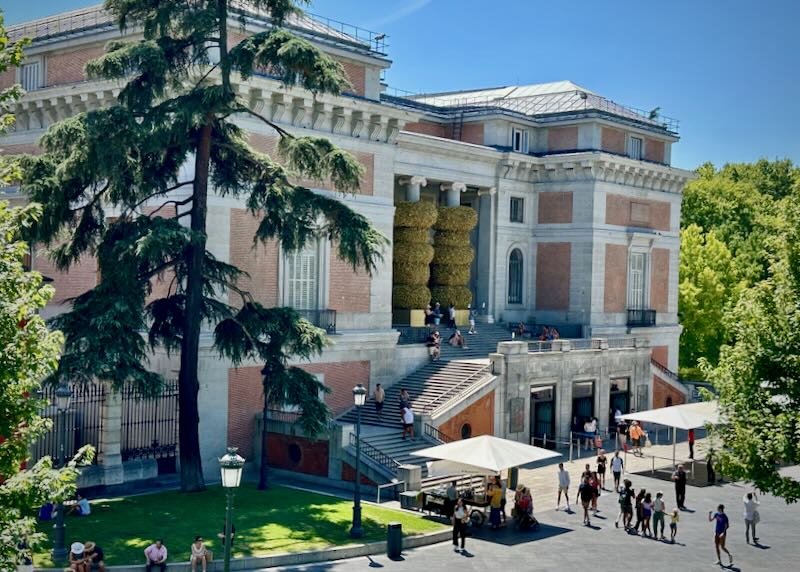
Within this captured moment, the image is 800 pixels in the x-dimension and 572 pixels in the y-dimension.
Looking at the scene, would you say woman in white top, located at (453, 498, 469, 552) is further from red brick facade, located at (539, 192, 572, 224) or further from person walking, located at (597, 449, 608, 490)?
red brick facade, located at (539, 192, 572, 224)

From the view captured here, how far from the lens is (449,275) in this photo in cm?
4794

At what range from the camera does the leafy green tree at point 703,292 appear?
6362 cm

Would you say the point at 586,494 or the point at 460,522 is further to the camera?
the point at 586,494

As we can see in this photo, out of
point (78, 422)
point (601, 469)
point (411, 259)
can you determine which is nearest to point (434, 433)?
point (601, 469)

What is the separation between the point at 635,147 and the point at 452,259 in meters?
12.6

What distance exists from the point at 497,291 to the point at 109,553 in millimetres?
30459

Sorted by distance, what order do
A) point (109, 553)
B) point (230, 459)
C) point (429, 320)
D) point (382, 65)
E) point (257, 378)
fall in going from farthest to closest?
1. point (429, 320)
2. point (382, 65)
3. point (257, 378)
4. point (109, 553)
5. point (230, 459)

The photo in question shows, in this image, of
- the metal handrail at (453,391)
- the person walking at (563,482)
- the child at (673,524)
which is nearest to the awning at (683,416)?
the metal handrail at (453,391)

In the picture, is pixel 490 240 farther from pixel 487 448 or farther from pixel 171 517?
pixel 171 517

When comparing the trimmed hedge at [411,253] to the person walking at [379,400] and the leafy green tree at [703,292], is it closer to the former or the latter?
the person walking at [379,400]

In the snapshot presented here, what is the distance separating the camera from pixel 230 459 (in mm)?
18312

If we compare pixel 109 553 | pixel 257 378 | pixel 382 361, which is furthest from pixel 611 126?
pixel 109 553

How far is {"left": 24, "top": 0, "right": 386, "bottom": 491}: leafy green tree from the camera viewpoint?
26047 millimetres

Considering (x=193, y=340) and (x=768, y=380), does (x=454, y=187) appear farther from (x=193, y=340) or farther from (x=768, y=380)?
(x=768, y=380)
